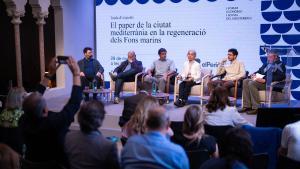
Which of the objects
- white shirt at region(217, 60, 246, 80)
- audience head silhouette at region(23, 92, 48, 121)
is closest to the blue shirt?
audience head silhouette at region(23, 92, 48, 121)

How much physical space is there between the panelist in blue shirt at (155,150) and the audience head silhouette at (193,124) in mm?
595

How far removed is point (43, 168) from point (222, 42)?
585 cm

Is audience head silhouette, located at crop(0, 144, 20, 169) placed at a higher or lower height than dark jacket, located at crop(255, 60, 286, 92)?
lower

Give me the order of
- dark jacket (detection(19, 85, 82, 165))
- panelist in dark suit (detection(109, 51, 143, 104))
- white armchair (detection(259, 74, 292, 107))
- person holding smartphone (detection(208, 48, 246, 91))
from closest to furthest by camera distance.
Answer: dark jacket (detection(19, 85, 82, 165)), white armchair (detection(259, 74, 292, 107)), person holding smartphone (detection(208, 48, 246, 91)), panelist in dark suit (detection(109, 51, 143, 104))

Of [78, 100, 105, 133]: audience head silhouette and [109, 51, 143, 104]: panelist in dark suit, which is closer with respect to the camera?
[78, 100, 105, 133]: audience head silhouette

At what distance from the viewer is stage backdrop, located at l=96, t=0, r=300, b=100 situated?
7125mm

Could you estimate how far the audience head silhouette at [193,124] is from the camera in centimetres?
263

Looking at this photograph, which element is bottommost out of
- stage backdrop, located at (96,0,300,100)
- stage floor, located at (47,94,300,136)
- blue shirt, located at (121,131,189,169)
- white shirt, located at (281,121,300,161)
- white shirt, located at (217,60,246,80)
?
stage floor, located at (47,94,300,136)

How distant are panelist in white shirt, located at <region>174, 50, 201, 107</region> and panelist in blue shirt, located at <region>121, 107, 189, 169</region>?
174 inches

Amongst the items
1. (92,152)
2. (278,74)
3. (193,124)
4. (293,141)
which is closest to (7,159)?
(92,152)

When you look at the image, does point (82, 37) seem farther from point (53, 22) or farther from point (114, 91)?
point (114, 91)

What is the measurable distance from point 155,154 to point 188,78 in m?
4.70

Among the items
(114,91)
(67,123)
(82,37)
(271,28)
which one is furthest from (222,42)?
(67,123)

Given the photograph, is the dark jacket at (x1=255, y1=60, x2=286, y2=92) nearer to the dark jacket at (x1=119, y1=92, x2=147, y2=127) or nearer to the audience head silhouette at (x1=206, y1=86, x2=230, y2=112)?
the audience head silhouette at (x1=206, y1=86, x2=230, y2=112)
